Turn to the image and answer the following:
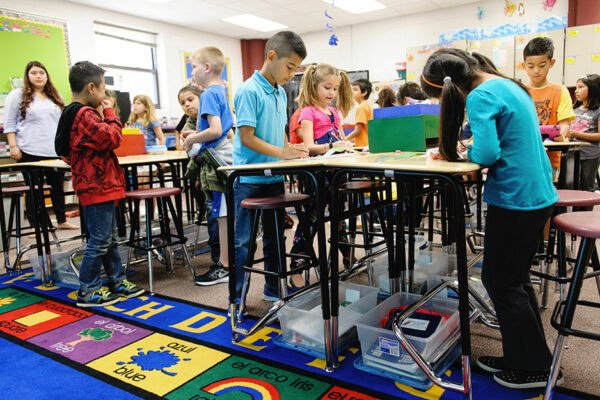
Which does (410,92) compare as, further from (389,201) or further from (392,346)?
(392,346)

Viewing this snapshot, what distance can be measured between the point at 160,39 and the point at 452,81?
7469 millimetres

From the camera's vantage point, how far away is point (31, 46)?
5820 mm

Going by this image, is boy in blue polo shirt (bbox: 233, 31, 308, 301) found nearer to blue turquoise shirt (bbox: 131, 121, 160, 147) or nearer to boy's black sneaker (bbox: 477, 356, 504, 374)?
boy's black sneaker (bbox: 477, 356, 504, 374)

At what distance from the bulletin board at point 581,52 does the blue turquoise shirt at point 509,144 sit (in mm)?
5844

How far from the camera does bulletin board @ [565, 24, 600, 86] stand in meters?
5.83

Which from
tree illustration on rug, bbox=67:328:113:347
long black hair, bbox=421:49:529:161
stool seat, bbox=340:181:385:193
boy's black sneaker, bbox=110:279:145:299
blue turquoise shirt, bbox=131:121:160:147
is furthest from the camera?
blue turquoise shirt, bbox=131:121:160:147

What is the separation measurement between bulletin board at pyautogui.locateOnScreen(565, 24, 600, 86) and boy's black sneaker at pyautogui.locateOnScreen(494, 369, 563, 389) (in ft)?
19.6

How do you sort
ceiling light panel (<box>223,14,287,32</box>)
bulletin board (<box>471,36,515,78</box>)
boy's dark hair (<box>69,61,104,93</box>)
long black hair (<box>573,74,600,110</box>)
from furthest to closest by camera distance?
ceiling light panel (<box>223,14,287,32</box>) → bulletin board (<box>471,36,515,78</box>) → long black hair (<box>573,74,600,110</box>) → boy's dark hair (<box>69,61,104,93</box>)

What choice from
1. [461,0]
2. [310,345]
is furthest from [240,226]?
[461,0]

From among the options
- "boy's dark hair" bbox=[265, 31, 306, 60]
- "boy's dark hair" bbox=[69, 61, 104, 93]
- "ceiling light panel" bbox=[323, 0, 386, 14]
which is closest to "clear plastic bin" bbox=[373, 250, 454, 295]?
"boy's dark hair" bbox=[265, 31, 306, 60]

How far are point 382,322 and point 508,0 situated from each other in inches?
273

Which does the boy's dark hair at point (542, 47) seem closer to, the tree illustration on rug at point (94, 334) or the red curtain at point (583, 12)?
the tree illustration on rug at point (94, 334)

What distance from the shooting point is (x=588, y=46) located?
588cm

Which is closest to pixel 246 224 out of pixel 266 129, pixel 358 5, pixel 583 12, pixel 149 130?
pixel 266 129
